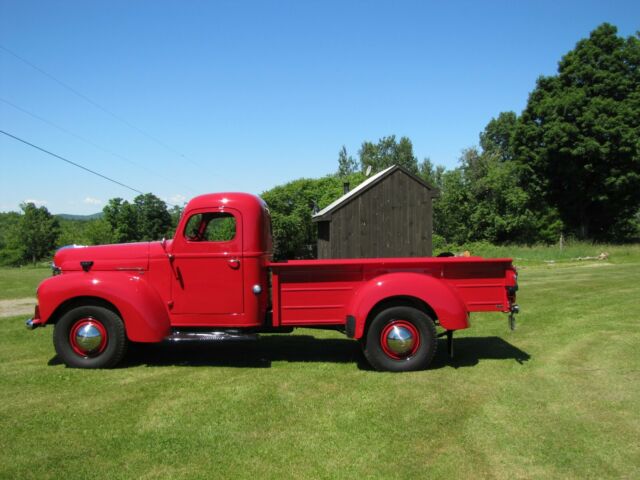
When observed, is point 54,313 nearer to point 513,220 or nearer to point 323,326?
point 323,326

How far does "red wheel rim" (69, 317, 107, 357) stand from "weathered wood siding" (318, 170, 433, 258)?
12.9 m

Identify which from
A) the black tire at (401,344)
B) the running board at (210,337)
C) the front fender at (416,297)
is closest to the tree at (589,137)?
the front fender at (416,297)

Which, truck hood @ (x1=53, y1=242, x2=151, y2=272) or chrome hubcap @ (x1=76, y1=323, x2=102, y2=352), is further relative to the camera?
truck hood @ (x1=53, y1=242, x2=151, y2=272)

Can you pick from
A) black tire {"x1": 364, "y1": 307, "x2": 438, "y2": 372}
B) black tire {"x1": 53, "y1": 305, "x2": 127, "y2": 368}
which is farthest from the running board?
black tire {"x1": 364, "y1": 307, "x2": 438, "y2": 372}

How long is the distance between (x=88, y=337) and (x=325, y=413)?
3.24m

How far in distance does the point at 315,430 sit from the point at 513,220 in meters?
36.8

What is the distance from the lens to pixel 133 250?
6125 millimetres

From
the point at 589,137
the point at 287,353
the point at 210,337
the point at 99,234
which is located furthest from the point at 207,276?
the point at 99,234

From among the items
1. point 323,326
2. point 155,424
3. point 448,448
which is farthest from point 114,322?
point 448,448

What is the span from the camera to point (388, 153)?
6562 centimetres

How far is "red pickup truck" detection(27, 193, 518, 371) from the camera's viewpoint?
5.61 metres

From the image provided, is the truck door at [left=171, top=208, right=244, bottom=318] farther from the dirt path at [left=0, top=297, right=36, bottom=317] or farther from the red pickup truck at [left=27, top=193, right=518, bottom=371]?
the dirt path at [left=0, top=297, right=36, bottom=317]

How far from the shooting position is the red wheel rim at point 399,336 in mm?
5609

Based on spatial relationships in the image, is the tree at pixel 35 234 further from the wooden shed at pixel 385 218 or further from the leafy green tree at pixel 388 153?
the wooden shed at pixel 385 218
